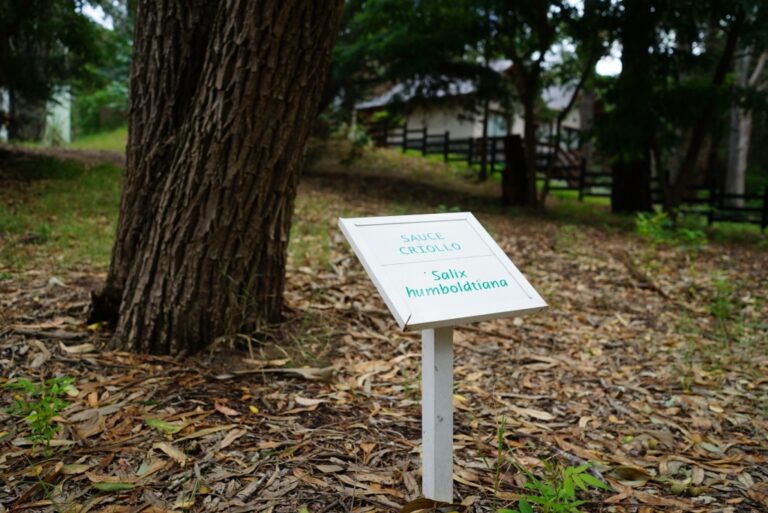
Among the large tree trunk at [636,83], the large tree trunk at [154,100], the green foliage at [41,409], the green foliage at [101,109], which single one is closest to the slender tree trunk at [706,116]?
the large tree trunk at [636,83]

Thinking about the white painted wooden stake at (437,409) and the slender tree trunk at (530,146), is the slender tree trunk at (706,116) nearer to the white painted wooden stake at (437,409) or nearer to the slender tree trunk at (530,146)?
the slender tree trunk at (530,146)

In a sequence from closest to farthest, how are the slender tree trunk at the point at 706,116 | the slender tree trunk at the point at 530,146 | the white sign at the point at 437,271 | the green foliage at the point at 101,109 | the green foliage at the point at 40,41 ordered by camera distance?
1. the white sign at the point at 437,271
2. the green foliage at the point at 40,41
3. the slender tree trunk at the point at 706,116
4. the slender tree trunk at the point at 530,146
5. the green foliage at the point at 101,109

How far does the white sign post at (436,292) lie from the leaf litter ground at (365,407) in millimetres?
346

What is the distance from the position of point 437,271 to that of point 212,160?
168 centimetres

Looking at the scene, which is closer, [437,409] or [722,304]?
[437,409]

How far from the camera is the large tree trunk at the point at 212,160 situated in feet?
10.9

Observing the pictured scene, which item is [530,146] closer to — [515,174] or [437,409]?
[515,174]

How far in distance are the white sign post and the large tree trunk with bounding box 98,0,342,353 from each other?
126cm

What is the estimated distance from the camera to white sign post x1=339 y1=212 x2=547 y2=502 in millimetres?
2129

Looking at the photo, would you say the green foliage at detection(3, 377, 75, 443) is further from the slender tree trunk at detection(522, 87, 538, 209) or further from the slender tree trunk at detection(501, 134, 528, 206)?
the slender tree trunk at detection(501, 134, 528, 206)

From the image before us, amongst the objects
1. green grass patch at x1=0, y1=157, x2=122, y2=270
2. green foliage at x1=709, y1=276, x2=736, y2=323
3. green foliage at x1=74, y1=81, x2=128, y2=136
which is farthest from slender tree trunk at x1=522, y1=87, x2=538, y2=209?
green foliage at x1=74, y1=81, x2=128, y2=136

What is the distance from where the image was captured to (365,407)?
325 cm

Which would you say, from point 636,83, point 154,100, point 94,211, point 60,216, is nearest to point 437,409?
point 154,100

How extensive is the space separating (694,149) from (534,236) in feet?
14.7
